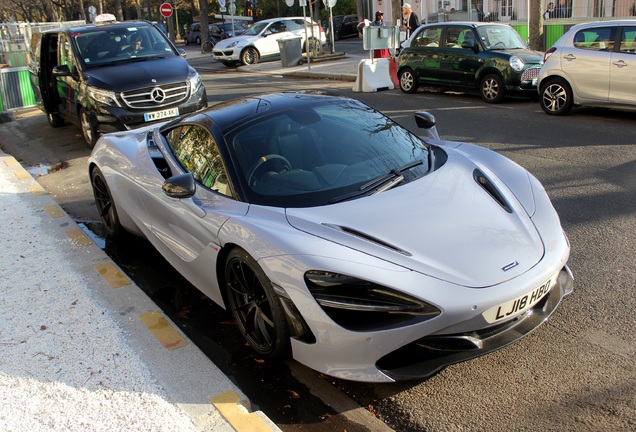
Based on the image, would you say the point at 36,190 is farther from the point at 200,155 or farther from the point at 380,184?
the point at 380,184

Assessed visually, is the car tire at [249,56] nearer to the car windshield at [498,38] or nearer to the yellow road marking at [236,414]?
the car windshield at [498,38]

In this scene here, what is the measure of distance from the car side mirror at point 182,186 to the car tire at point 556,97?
26.4 ft

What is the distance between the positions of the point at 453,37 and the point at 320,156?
32.8 ft

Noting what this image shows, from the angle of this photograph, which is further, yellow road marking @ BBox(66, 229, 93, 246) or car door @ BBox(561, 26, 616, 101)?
car door @ BBox(561, 26, 616, 101)

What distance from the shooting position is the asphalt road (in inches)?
121

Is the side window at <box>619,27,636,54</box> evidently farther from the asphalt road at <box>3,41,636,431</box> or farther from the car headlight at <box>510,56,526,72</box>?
the car headlight at <box>510,56,526,72</box>

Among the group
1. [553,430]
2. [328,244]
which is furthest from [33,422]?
[553,430]

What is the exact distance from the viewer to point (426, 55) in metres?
13.5

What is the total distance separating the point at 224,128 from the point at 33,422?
7.11ft

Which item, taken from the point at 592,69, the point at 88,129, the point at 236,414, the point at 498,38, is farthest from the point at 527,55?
the point at 236,414

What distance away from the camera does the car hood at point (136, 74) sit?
9.51 m

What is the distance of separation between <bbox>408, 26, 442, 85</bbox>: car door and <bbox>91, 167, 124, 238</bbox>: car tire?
9.03 m

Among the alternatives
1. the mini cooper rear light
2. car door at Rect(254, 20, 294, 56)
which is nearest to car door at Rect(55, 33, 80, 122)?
the mini cooper rear light

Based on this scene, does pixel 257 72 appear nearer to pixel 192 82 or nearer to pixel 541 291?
pixel 192 82
